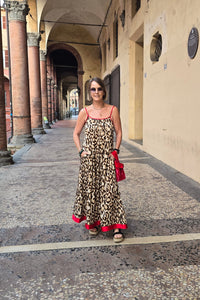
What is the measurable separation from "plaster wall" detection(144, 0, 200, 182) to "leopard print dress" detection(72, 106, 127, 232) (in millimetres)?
2554

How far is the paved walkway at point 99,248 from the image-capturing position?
1900 millimetres

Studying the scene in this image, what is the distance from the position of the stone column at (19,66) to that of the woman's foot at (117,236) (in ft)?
25.8

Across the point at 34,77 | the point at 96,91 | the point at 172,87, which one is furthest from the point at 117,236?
the point at 34,77

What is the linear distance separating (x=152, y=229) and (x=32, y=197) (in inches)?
75.7

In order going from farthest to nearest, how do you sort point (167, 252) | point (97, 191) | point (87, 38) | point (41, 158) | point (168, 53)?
point (87, 38), point (41, 158), point (168, 53), point (97, 191), point (167, 252)

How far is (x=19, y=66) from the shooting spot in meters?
9.41

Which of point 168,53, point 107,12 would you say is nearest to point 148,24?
point 168,53

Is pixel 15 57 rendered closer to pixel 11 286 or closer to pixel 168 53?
pixel 168 53

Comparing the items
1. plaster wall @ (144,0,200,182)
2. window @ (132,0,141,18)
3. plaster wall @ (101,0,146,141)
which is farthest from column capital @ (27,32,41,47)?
plaster wall @ (144,0,200,182)

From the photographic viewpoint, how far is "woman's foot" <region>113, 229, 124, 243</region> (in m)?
2.57

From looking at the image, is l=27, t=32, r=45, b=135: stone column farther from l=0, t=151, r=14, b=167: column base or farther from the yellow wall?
l=0, t=151, r=14, b=167: column base

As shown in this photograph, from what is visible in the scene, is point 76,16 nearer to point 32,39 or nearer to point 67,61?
point 32,39

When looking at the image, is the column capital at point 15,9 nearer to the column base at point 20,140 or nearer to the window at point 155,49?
the column base at point 20,140

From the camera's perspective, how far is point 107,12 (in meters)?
14.5
